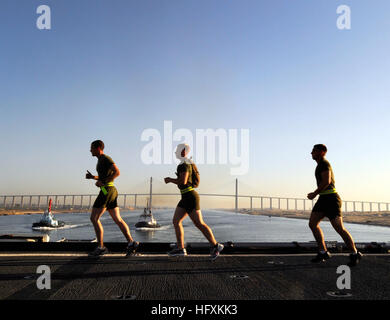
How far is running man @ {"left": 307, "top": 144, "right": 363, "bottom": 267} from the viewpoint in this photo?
3876 mm

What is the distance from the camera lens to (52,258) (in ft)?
12.9

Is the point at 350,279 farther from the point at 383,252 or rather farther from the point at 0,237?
the point at 0,237

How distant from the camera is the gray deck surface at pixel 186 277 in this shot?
2.22m

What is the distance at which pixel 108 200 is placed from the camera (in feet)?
13.9

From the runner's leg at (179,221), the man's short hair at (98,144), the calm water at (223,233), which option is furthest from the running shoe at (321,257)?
the calm water at (223,233)

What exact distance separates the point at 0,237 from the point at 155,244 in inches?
110

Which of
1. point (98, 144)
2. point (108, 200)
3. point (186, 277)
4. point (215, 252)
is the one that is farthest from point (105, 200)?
point (186, 277)

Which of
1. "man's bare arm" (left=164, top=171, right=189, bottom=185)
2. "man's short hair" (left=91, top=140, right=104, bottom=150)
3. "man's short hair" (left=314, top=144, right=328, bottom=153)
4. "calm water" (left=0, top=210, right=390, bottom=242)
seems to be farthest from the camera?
"calm water" (left=0, top=210, right=390, bottom=242)

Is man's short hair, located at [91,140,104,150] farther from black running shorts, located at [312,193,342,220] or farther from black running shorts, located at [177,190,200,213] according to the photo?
black running shorts, located at [312,193,342,220]

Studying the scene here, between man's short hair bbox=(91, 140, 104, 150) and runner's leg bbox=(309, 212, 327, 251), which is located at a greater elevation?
man's short hair bbox=(91, 140, 104, 150)

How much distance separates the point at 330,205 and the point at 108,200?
314cm

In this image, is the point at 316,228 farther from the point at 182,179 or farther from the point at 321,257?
the point at 182,179

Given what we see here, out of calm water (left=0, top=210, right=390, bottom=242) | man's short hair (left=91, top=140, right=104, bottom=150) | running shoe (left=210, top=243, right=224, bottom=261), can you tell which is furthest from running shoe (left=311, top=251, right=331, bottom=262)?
calm water (left=0, top=210, right=390, bottom=242)
